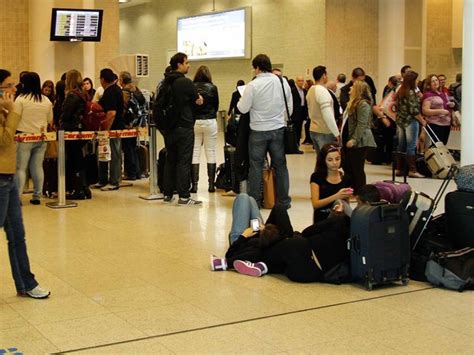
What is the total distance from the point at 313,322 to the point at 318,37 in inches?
656

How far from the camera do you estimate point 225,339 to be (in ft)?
14.6

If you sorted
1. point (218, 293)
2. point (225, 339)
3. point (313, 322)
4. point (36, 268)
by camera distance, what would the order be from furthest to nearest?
point (36, 268) < point (218, 293) < point (313, 322) < point (225, 339)

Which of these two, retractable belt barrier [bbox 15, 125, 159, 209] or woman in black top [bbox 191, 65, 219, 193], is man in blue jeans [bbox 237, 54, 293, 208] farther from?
retractable belt barrier [bbox 15, 125, 159, 209]

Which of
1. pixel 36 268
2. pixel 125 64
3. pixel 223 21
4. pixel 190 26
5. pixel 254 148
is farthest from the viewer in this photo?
pixel 190 26

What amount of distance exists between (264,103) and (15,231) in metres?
4.02

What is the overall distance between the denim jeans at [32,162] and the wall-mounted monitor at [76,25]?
15.1 feet

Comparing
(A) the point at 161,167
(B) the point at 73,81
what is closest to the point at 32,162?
(B) the point at 73,81

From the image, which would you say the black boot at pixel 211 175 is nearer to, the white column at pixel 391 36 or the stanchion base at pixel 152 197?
the stanchion base at pixel 152 197

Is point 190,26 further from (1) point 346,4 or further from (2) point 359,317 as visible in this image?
(2) point 359,317

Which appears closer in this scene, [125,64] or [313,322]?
[313,322]

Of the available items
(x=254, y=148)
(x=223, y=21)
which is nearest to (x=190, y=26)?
(x=223, y=21)

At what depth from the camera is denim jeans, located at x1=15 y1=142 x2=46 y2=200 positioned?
939cm

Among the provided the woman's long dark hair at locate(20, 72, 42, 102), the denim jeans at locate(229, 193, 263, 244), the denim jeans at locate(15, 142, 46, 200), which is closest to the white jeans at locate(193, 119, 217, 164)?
the denim jeans at locate(15, 142, 46, 200)

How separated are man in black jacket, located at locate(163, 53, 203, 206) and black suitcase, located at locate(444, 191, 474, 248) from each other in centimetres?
404
